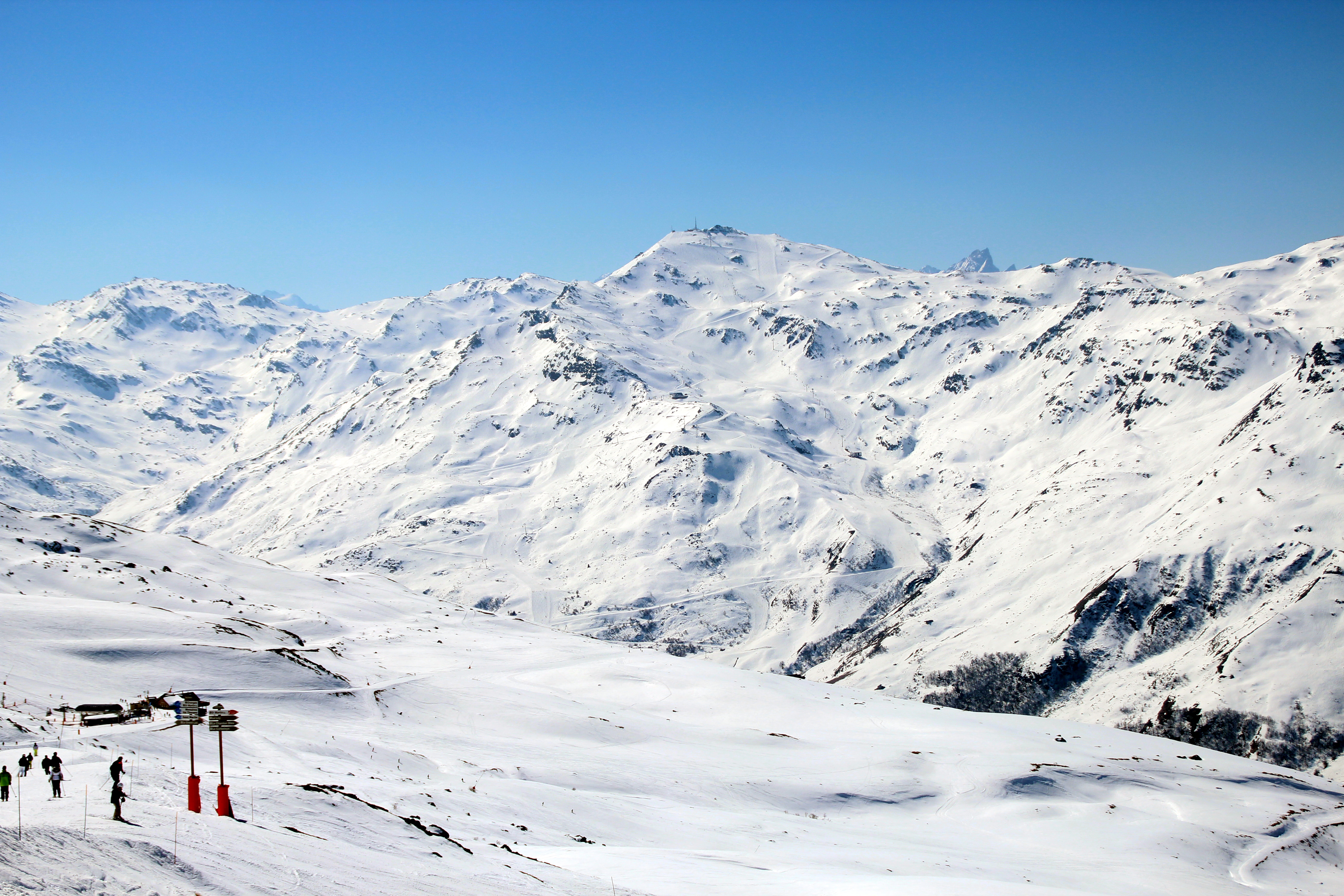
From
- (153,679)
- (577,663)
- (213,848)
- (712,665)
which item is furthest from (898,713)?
(213,848)

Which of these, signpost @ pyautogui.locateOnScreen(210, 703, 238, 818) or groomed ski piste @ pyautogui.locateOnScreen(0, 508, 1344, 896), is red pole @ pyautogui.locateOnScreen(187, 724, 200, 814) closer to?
signpost @ pyautogui.locateOnScreen(210, 703, 238, 818)

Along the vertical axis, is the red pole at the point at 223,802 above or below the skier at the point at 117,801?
below

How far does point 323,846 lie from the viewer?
93.2 feet

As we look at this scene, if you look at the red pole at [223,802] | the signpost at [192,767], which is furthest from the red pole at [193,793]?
the red pole at [223,802]

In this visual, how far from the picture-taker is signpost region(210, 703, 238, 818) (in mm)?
29250

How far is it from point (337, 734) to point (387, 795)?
49.3ft

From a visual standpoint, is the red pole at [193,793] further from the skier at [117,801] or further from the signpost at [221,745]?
the skier at [117,801]

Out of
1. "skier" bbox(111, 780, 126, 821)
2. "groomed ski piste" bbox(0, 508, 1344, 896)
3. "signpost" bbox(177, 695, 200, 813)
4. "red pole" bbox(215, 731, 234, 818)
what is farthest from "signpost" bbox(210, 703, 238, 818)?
"skier" bbox(111, 780, 126, 821)

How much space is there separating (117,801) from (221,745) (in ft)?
18.2

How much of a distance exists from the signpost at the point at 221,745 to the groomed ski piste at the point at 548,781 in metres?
A: 0.72

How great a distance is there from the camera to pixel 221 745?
32062 millimetres

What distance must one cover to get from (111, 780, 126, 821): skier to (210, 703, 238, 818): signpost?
2797mm

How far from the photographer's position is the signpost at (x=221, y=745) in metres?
29.2

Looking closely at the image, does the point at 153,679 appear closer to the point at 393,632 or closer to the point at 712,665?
the point at 393,632
